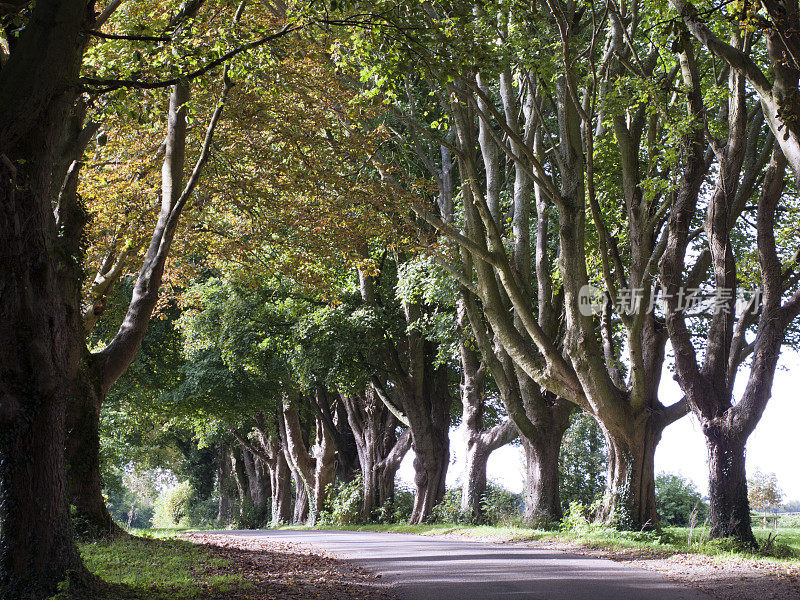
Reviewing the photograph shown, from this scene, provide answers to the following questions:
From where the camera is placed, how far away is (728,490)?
11.0 metres

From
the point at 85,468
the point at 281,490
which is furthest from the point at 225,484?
the point at 85,468

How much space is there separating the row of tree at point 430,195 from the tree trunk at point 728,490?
3 centimetres

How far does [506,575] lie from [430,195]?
1305 cm

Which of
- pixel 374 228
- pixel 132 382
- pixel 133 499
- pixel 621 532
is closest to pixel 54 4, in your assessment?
pixel 374 228

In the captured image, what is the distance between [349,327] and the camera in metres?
20.5

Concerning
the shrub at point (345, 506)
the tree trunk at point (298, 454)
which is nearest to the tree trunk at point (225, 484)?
the tree trunk at point (298, 454)

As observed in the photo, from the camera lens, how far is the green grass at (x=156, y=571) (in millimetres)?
6480

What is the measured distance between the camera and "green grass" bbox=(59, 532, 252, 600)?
648cm

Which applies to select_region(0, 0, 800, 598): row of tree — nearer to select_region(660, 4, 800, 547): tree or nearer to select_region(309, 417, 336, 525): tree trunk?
select_region(660, 4, 800, 547): tree

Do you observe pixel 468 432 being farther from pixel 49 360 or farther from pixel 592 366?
pixel 49 360

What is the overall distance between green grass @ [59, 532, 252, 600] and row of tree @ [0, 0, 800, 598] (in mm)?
665

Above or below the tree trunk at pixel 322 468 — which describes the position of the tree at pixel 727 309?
above

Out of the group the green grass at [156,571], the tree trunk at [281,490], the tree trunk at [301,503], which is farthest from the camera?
the tree trunk at [281,490]

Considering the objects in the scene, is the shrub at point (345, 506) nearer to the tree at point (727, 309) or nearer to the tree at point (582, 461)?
the tree at point (582, 461)
